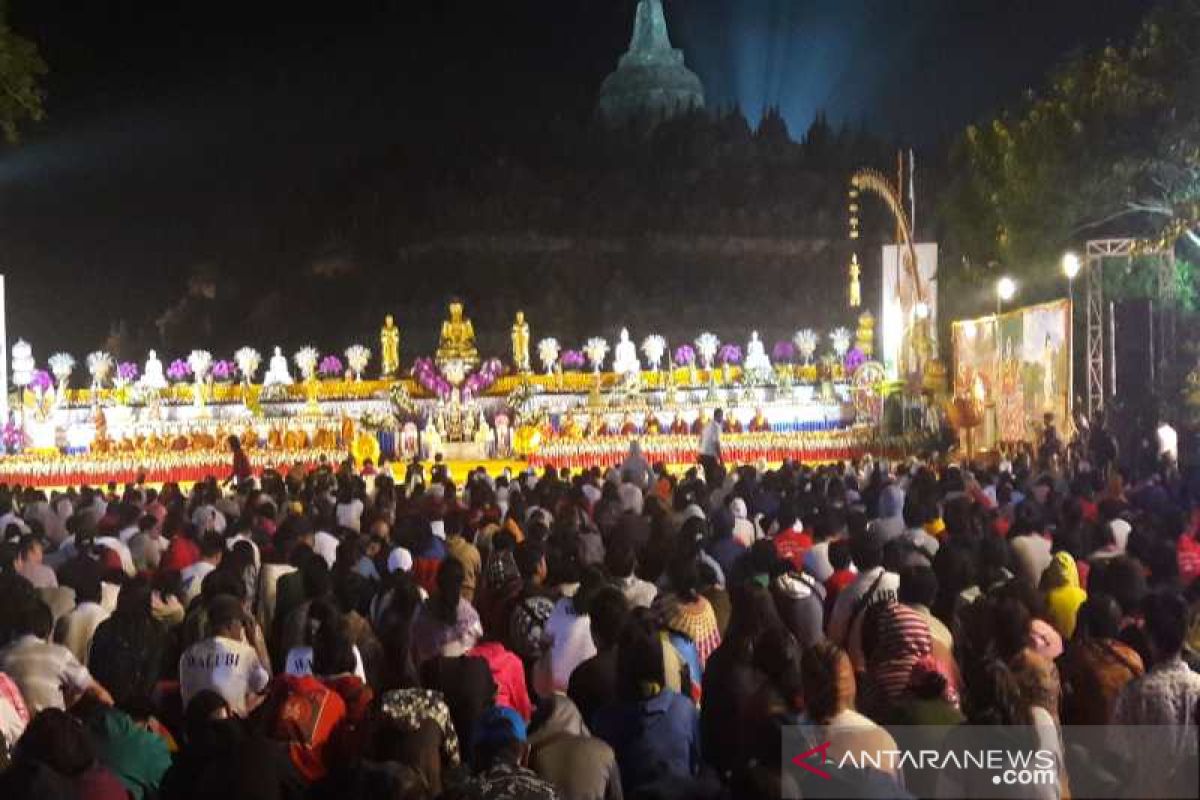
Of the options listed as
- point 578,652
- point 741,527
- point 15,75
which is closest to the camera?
point 578,652

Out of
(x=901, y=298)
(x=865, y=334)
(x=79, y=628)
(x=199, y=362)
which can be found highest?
(x=901, y=298)

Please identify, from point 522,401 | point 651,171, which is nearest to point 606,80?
point 651,171

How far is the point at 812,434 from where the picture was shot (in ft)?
90.5

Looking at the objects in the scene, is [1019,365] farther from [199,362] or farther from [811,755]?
[811,755]

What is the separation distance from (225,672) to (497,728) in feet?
6.00

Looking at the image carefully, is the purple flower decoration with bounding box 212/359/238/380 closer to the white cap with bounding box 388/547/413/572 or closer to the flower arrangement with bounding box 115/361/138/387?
the flower arrangement with bounding box 115/361/138/387

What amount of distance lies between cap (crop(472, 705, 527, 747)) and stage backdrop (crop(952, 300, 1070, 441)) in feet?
58.5

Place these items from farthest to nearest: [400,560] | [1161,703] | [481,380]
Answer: [481,380], [400,560], [1161,703]

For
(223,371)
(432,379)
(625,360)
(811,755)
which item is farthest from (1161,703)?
(223,371)

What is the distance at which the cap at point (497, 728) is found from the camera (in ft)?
15.2

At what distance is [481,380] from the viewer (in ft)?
104

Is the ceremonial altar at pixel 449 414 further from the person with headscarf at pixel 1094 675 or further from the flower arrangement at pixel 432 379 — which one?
the person with headscarf at pixel 1094 675

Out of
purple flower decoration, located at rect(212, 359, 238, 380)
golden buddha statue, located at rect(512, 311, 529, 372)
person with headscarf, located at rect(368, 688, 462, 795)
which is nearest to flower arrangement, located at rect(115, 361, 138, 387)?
purple flower decoration, located at rect(212, 359, 238, 380)

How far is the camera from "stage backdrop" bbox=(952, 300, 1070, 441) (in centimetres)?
2127
